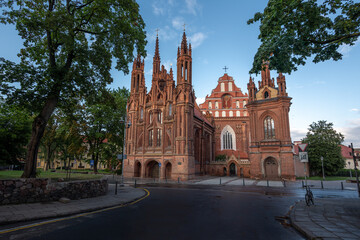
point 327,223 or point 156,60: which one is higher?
point 156,60

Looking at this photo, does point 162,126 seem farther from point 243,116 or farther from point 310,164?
point 310,164

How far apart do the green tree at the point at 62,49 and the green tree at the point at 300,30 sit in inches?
351

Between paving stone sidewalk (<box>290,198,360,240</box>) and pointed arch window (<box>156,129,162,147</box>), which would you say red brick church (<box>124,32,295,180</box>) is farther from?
paving stone sidewalk (<box>290,198,360,240</box>)

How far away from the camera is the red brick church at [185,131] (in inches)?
1242

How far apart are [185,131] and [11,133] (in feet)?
70.1

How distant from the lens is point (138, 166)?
1410 inches

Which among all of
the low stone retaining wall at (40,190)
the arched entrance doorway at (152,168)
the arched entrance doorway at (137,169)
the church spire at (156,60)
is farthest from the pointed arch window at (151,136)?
the low stone retaining wall at (40,190)

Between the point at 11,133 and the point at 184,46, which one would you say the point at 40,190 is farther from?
the point at 184,46

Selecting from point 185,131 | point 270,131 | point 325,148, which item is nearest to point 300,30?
point 185,131

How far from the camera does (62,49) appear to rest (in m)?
13.0

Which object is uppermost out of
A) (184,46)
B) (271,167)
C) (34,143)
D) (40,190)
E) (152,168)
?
(184,46)

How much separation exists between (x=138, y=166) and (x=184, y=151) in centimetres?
Result: 1016

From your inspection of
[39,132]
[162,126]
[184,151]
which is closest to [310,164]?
[184,151]

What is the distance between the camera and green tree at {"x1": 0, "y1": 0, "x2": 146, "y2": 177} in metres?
10.5
